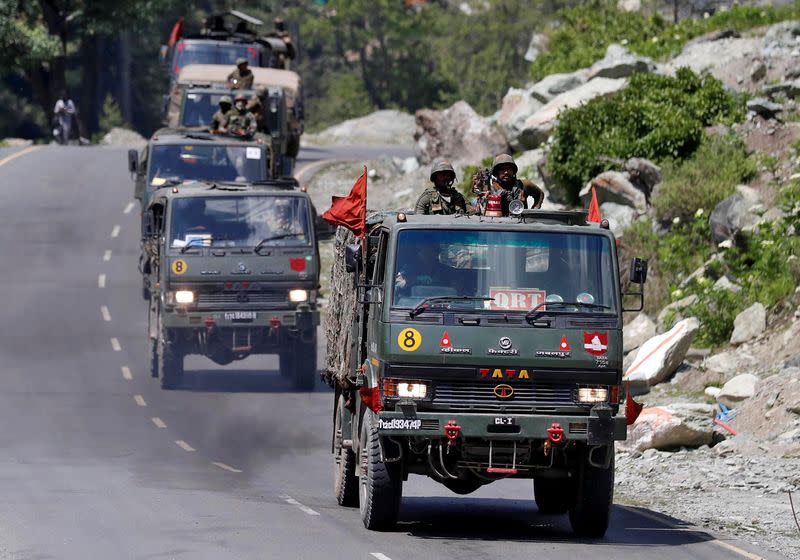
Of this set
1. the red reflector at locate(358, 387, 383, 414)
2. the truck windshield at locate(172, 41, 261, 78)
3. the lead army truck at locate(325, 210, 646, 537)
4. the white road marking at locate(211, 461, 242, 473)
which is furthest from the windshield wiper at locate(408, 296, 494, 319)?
the truck windshield at locate(172, 41, 261, 78)

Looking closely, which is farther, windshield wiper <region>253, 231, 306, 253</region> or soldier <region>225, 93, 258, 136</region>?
soldier <region>225, 93, 258, 136</region>

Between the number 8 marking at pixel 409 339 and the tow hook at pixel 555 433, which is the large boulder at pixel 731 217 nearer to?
the tow hook at pixel 555 433

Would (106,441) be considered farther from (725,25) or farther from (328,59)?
(328,59)

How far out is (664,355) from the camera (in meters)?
25.5

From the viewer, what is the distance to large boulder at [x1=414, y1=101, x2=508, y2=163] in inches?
1688

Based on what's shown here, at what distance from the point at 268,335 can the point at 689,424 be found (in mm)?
7759

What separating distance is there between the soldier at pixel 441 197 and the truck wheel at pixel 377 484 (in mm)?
2439

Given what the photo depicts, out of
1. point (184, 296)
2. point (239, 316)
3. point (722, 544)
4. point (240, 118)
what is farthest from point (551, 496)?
point (240, 118)

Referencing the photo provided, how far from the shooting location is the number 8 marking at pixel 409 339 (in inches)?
532

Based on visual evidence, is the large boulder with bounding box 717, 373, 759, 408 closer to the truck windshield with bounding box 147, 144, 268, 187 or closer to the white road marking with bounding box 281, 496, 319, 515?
the white road marking with bounding box 281, 496, 319, 515

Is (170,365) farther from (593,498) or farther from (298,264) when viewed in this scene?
(593,498)

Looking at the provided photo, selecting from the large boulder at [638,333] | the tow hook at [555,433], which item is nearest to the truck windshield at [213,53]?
the large boulder at [638,333]

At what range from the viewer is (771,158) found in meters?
31.6

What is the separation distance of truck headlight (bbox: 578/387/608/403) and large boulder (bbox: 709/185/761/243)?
52.6ft
